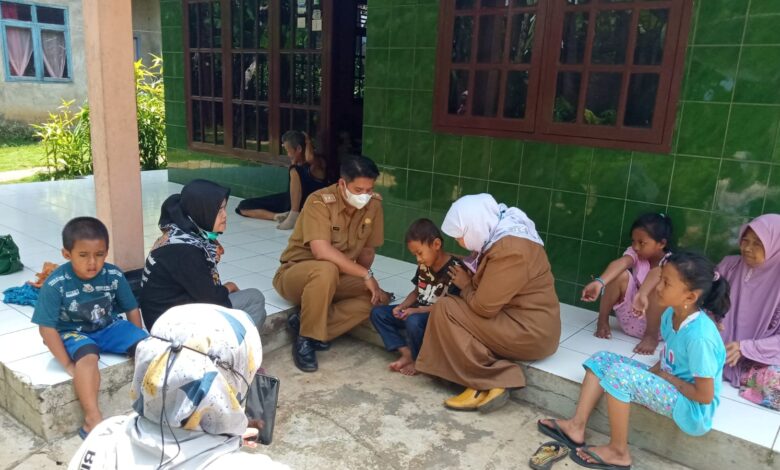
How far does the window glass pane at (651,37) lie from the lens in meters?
3.27

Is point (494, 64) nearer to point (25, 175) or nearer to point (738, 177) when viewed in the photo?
point (738, 177)

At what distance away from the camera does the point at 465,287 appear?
2.95 meters

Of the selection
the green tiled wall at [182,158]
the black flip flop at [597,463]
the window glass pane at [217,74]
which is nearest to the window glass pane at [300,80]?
the green tiled wall at [182,158]

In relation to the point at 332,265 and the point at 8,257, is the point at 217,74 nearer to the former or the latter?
the point at 8,257

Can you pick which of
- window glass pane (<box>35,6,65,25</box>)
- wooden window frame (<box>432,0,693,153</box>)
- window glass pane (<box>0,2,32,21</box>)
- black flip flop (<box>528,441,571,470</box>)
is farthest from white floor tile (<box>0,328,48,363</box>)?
window glass pane (<box>35,6,65,25</box>)

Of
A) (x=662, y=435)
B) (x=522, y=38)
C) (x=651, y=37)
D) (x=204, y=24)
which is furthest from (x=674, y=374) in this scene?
(x=204, y=24)

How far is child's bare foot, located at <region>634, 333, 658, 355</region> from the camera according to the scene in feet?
10.1

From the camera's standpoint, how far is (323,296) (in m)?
3.23

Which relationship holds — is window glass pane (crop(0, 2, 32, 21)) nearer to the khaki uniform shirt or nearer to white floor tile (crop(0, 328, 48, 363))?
white floor tile (crop(0, 328, 48, 363))

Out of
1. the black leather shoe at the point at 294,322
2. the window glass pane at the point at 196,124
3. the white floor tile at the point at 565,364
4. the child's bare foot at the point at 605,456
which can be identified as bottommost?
the child's bare foot at the point at 605,456

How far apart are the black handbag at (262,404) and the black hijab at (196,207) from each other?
1173 millimetres

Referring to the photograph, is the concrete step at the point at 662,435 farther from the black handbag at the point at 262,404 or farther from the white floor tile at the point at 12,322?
the white floor tile at the point at 12,322

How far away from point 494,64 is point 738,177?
1634mm

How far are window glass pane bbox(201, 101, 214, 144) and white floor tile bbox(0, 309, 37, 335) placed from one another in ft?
12.9
